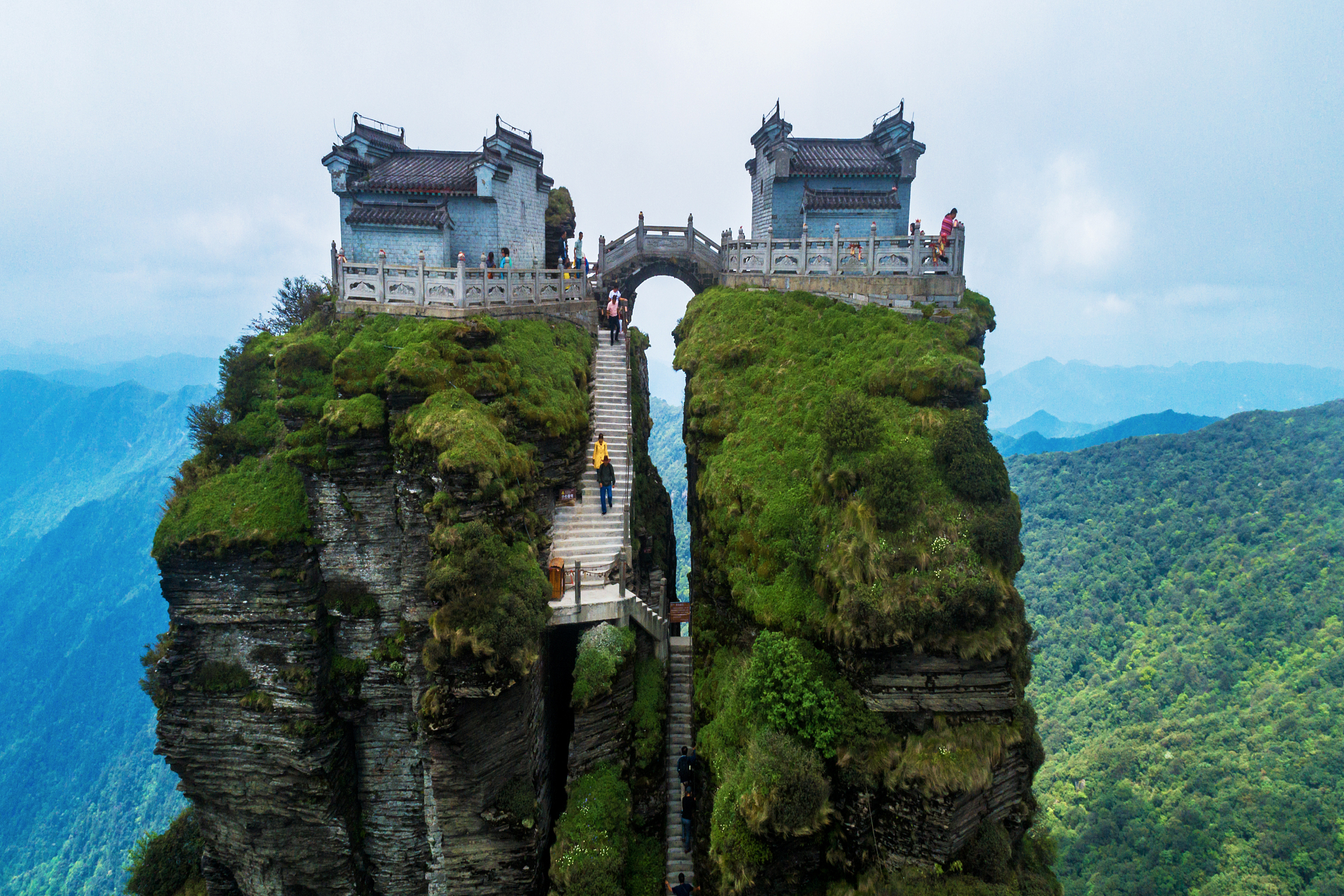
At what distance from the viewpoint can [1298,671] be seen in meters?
41.2

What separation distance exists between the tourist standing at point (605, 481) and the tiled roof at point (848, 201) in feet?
47.1

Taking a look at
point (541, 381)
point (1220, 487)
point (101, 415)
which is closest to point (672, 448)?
point (1220, 487)

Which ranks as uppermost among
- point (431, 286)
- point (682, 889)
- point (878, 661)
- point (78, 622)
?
point (431, 286)

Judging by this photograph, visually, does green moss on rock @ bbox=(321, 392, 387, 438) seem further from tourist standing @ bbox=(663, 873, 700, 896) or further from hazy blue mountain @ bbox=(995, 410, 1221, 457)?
hazy blue mountain @ bbox=(995, 410, 1221, 457)

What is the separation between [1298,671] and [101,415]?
194512 millimetres

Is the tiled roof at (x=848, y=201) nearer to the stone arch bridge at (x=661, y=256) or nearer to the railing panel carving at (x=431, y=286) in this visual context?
the stone arch bridge at (x=661, y=256)

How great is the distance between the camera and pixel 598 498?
23344mm

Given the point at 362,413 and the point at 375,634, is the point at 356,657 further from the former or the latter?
the point at 362,413

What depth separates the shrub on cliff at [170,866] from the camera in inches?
993

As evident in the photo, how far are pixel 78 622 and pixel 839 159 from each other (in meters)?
126

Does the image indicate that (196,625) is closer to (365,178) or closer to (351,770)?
(351,770)

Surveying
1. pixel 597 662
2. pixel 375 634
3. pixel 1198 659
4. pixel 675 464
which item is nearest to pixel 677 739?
pixel 597 662

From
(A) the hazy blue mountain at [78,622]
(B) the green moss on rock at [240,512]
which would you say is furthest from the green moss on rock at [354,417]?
(A) the hazy blue mountain at [78,622]

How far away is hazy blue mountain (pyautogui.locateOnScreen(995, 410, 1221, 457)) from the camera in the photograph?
406 ft
